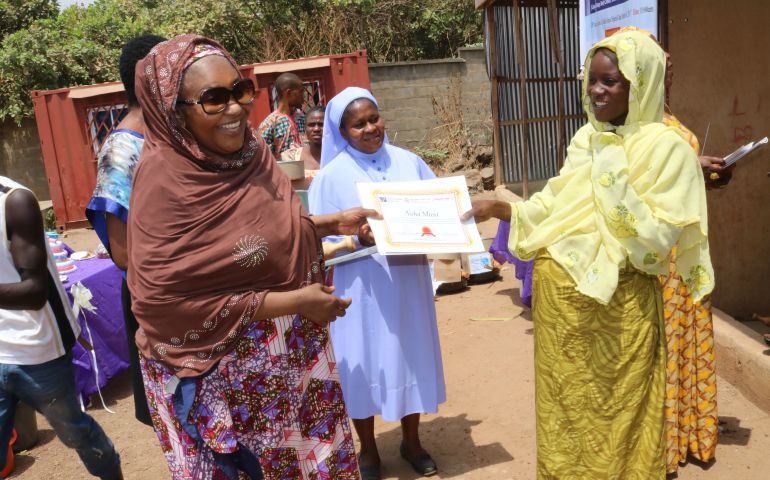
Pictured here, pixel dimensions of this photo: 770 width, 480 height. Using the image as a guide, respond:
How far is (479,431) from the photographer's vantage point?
156 inches

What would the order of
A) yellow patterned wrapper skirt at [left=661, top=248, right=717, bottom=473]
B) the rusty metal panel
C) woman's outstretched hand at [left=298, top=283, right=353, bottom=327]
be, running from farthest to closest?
the rusty metal panel, yellow patterned wrapper skirt at [left=661, top=248, right=717, bottom=473], woman's outstretched hand at [left=298, top=283, right=353, bottom=327]

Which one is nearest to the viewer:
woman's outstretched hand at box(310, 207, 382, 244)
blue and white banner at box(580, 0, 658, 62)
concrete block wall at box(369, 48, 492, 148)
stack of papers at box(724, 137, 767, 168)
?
woman's outstretched hand at box(310, 207, 382, 244)

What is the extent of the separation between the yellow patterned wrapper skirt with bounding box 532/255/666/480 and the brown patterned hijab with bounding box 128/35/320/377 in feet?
3.70

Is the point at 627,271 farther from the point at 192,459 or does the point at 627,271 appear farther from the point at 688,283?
the point at 192,459

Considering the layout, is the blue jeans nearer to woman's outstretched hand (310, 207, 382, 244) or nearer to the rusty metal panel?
woman's outstretched hand (310, 207, 382, 244)

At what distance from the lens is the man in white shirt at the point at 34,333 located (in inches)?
108

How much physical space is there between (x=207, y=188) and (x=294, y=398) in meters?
0.70

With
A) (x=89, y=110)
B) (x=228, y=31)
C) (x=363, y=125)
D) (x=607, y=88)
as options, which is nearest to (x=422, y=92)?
(x=228, y=31)

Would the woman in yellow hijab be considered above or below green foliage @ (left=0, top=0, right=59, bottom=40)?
below

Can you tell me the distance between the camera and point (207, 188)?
1.96 metres

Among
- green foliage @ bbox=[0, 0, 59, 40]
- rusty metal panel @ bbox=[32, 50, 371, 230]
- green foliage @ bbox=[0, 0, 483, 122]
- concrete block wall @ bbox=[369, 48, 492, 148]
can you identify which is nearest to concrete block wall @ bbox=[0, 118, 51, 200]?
green foliage @ bbox=[0, 0, 483, 122]

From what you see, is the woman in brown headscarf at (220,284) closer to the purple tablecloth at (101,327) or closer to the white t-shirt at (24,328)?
the white t-shirt at (24,328)

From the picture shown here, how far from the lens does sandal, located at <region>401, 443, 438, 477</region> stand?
137 inches

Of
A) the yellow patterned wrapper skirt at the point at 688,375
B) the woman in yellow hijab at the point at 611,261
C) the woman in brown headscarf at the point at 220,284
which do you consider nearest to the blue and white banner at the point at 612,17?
the yellow patterned wrapper skirt at the point at 688,375
